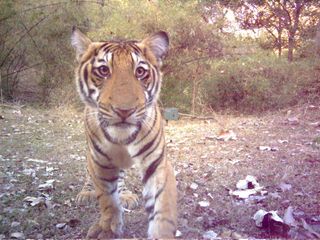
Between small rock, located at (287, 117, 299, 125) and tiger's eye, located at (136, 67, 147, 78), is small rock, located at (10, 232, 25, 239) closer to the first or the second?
tiger's eye, located at (136, 67, 147, 78)

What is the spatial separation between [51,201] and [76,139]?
199 centimetres

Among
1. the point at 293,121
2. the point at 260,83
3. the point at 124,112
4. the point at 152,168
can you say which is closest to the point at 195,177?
the point at 152,168

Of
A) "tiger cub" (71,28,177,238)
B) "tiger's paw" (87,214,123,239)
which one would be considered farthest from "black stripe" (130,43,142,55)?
"tiger's paw" (87,214,123,239)

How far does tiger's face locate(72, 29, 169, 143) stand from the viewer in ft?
6.50

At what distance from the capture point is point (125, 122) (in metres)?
2.00

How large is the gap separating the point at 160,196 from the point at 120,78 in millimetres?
531

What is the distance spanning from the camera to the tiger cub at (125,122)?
6.62ft

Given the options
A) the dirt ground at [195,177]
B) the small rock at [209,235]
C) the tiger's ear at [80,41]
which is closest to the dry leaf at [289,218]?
the dirt ground at [195,177]

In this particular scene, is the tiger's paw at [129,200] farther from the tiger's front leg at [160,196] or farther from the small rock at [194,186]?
the tiger's front leg at [160,196]

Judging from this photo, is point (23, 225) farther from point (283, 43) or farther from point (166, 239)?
point (283, 43)

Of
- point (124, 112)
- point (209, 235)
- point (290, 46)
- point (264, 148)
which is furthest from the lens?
point (290, 46)

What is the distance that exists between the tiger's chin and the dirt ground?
55 cm

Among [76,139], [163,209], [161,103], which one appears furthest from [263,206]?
[161,103]

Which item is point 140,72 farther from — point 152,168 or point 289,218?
point 289,218
